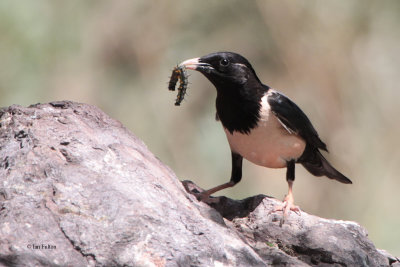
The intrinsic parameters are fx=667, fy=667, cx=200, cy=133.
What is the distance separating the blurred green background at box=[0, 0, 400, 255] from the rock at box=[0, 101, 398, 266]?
443 centimetres

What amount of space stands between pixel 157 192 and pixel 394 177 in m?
6.58

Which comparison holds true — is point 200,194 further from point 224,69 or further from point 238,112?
point 224,69

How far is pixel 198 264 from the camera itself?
12.6 feet

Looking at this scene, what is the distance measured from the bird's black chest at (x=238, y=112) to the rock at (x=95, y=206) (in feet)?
4.18

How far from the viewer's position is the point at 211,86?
966cm

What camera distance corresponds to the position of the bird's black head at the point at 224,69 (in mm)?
6191

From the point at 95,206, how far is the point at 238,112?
8.17 feet

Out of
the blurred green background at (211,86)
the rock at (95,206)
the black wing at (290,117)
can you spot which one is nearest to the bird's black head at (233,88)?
the black wing at (290,117)

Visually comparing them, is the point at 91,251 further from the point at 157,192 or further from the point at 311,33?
the point at 311,33

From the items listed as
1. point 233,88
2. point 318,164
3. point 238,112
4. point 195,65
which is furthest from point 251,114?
point 318,164

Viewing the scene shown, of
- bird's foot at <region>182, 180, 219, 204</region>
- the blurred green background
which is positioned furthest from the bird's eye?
the blurred green background

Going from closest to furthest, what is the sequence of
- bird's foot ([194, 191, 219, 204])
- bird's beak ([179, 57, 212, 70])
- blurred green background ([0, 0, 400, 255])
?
1. bird's foot ([194, 191, 219, 204])
2. bird's beak ([179, 57, 212, 70])
3. blurred green background ([0, 0, 400, 255])

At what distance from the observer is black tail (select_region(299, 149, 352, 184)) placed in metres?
6.85

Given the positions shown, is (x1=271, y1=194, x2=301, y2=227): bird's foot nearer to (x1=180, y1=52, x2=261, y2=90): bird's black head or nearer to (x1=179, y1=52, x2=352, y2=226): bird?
(x1=179, y1=52, x2=352, y2=226): bird
